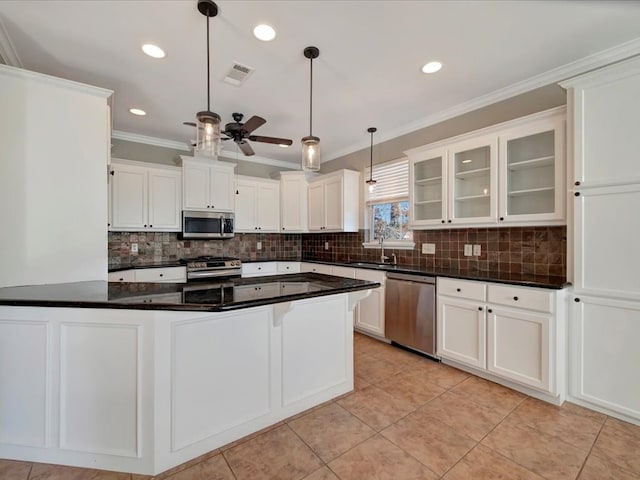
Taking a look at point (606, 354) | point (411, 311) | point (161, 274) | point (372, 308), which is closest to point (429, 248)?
point (411, 311)

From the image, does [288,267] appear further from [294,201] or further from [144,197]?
[144,197]

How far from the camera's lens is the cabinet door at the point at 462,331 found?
8.38 feet

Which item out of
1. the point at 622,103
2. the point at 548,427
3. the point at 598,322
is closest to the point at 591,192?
the point at 622,103

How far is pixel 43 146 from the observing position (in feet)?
6.79

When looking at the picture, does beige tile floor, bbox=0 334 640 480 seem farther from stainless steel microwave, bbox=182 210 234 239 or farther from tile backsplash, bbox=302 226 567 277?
stainless steel microwave, bbox=182 210 234 239

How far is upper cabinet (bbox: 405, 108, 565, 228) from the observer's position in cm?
244

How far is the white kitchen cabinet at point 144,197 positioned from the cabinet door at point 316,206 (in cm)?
208

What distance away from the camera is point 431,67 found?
245cm

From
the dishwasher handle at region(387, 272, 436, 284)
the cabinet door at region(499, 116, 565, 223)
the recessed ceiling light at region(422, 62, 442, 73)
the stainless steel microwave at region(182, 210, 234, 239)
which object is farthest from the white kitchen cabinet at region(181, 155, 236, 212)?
the cabinet door at region(499, 116, 565, 223)

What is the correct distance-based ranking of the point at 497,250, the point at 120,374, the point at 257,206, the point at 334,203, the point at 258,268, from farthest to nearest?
the point at 257,206, the point at 258,268, the point at 334,203, the point at 497,250, the point at 120,374

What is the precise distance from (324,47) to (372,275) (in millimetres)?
2429

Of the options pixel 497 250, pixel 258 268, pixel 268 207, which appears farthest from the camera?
pixel 268 207

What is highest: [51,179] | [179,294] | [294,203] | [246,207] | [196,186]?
[196,186]

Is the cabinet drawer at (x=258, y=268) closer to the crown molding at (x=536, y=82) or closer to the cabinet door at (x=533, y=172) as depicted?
the crown molding at (x=536, y=82)
